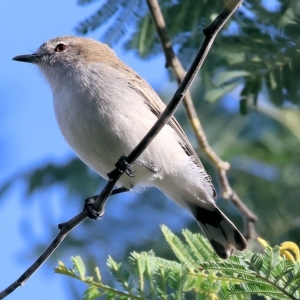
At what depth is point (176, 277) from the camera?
309 cm

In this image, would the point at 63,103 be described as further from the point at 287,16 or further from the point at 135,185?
the point at 287,16

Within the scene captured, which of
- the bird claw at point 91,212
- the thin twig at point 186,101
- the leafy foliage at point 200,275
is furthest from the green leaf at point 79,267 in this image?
the thin twig at point 186,101

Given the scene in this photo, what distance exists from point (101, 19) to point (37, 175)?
245 cm

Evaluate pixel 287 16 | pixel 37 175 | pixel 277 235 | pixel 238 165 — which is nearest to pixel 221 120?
pixel 238 165

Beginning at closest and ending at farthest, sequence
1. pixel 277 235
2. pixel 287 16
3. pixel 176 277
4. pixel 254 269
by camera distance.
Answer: pixel 254 269 < pixel 176 277 < pixel 287 16 < pixel 277 235

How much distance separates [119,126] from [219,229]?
53.1 inches

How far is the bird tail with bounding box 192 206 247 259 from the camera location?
490 centimetres

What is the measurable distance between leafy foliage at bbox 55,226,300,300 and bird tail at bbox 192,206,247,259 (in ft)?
4.59

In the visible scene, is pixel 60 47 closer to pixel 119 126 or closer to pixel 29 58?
pixel 29 58

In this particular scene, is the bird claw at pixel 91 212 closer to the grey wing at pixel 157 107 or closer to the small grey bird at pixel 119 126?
the small grey bird at pixel 119 126

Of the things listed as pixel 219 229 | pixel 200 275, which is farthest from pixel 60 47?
pixel 200 275

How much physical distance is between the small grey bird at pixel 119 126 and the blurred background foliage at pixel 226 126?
1.08 feet

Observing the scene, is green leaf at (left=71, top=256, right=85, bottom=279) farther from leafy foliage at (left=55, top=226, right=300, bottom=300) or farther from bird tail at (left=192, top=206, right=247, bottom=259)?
bird tail at (left=192, top=206, right=247, bottom=259)

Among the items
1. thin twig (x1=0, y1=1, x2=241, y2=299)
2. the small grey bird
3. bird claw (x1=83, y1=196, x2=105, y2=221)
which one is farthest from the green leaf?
the small grey bird
